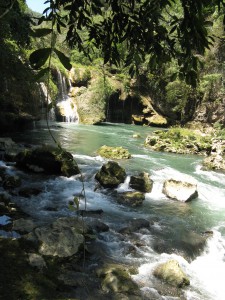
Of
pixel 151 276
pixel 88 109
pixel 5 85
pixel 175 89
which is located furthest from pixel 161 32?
pixel 175 89

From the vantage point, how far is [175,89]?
30.7m

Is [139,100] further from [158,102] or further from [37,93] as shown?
[37,93]

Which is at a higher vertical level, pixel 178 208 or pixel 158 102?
pixel 158 102

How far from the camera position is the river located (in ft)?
21.2

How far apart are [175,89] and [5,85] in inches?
725

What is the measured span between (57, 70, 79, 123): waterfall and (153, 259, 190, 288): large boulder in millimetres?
22202

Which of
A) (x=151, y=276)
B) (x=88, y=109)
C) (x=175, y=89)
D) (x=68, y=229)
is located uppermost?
(x=175, y=89)

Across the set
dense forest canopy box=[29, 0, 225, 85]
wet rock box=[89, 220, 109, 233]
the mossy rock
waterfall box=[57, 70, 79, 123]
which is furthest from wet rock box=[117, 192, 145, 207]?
waterfall box=[57, 70, 79, 123]

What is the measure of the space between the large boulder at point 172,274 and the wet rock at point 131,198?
11.2ft

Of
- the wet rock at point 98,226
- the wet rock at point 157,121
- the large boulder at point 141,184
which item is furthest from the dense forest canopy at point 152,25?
the wet rock at point 157,121

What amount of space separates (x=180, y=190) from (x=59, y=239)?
5.23m

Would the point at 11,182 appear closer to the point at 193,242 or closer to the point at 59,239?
the point at 59,239

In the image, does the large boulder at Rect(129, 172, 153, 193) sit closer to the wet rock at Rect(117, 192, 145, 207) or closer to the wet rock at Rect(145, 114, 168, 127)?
the wet rock at Rect(117, 192, 145, 207)

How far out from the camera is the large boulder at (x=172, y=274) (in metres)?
5.91
